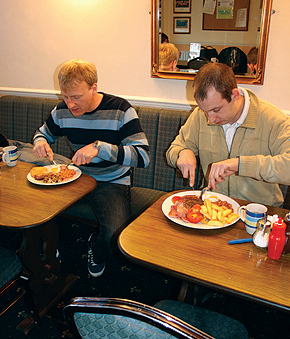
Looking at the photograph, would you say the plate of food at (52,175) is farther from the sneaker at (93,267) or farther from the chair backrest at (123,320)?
the chair backrest at (123,320)

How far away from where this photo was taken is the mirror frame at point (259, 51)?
218 centimetres

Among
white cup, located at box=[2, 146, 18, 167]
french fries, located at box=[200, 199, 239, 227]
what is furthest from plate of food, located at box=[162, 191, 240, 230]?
white cup, located at box=[2, 146, 18, 167]

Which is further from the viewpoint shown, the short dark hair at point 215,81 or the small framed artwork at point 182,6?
the small framed artwork at point 182,6

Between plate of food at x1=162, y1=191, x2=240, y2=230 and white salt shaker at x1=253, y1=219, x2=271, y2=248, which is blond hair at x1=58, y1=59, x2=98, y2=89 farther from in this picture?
white salt shaker at x1=253, y1=219, x2=271, y2=248

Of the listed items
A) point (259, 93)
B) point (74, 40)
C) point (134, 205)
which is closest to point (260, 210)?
point (134, 205)

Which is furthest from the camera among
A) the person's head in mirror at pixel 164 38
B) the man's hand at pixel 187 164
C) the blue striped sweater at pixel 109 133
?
the person's head in mirror at pixel 164 38

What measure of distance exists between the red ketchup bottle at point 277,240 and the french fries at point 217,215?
0.22 m

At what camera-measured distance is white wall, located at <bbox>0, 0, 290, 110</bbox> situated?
2.33 m

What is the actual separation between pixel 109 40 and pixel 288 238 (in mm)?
2337

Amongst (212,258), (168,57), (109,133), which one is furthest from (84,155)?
(168,57)

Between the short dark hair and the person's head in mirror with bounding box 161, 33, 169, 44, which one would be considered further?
the person's head in mirror with bounding box 161, 33, 169, 44

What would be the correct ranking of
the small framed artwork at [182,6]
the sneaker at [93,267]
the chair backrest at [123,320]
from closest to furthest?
the chair backrest at [123,320] < the sneaker at [93,267] < the small framed artwork at [182,6]

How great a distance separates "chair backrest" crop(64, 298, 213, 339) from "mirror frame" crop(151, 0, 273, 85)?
6.72 ft

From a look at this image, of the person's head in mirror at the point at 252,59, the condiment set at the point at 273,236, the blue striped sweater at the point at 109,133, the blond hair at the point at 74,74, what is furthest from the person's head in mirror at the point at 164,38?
the condiment set at the point at 273,236
